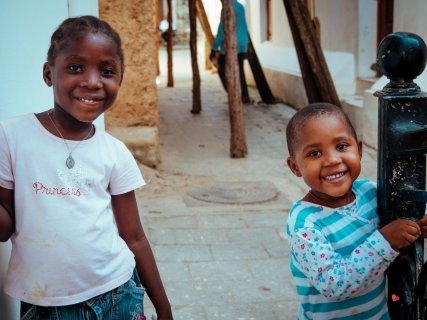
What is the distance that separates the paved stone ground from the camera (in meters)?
3.75

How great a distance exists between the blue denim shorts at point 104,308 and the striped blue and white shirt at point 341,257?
46cm

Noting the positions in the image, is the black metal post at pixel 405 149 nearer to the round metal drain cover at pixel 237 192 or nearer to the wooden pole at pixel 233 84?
the round metal drain cover at pixel 237 192

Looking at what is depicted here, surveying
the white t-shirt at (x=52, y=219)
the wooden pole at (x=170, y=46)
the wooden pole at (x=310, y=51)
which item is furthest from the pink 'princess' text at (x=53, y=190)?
the wooden pole at (x=170, y=46)

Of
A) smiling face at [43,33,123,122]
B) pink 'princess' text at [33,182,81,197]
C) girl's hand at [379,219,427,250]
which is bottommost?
girl's hand at [379,219,427,250]

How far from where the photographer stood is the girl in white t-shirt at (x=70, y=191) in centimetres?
184

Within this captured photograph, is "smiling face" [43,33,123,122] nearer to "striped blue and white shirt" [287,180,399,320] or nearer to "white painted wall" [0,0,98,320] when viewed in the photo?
"white painted wall" [0,0,98,320]

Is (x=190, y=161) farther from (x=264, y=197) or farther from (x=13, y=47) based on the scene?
(x=13, y=47)

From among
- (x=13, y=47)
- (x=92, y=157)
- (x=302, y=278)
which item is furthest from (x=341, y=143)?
(x=13, y=47)

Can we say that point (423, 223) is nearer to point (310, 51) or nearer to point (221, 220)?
point (221, 220)

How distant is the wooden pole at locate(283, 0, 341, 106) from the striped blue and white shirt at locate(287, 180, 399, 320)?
6.03m

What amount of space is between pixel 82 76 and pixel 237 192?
14.1 feet

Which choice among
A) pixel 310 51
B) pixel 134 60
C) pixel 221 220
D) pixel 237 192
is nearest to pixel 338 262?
pixel 221 220

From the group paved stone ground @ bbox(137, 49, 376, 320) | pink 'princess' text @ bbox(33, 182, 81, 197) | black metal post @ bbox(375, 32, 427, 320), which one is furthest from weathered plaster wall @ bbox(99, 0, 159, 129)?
black metal post @ bbox(375, 32, 427, 320)

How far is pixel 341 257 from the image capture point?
1.86 meters
